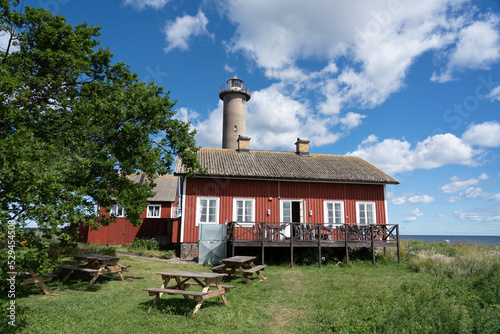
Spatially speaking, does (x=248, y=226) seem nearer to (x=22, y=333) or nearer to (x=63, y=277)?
(x=63, y=277)

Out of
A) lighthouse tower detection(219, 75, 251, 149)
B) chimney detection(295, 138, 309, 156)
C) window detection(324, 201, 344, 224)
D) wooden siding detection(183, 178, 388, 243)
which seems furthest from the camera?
lighthouse tower detection(219, 75, 251, 149)

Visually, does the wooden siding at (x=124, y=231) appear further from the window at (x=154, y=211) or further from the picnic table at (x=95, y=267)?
the picnic table at (x=95, y=267)

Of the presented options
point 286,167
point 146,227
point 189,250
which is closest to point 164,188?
point 146,227

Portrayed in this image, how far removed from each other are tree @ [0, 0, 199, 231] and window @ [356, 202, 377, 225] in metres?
10.4

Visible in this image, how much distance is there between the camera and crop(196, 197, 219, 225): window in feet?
50.5

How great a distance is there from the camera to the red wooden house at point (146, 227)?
21078 mm

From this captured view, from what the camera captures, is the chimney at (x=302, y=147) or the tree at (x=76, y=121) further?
the chimney at (x=302, y=147)

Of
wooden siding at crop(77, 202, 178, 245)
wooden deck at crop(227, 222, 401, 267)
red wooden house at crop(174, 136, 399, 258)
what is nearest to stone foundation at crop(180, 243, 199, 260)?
red wooden house at crop(174, 136, 399, 258)

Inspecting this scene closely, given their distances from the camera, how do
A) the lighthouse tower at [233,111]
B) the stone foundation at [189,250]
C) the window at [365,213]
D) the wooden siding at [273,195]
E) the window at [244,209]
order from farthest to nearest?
the lighthouse tower at [233,111] → the window at [365,213] → the window at [244,209] → the wooden siding at [273,195] → the stone foundation at [189,250]

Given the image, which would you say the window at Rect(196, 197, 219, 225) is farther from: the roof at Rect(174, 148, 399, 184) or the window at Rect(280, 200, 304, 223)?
the window at Rect(280, 200, 304, 223)

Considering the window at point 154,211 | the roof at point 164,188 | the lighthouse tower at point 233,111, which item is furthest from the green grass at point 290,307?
the lighthouse tower at point 233,111

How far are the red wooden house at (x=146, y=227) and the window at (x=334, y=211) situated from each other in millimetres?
9761

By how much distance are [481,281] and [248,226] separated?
31.3 feet

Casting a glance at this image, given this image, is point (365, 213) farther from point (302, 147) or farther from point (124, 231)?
point (124, 231)
